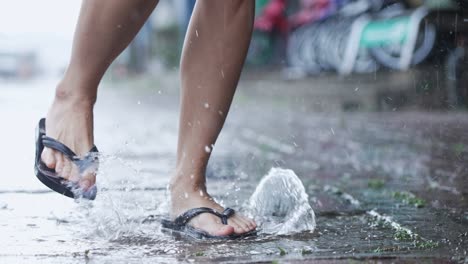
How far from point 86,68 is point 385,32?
5.68 meters

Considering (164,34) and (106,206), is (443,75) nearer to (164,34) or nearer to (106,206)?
(106,206)

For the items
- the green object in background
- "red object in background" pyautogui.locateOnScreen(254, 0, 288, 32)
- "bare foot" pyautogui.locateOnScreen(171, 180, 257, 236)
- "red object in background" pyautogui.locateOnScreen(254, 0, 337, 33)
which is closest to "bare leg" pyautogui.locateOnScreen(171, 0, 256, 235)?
"bare foot" pyautogui.locateOnScreen(171, 180, 257, 236)

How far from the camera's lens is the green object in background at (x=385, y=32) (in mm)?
7262

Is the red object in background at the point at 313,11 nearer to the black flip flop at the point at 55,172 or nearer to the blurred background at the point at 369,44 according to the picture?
the blurred background at the point at 369,44

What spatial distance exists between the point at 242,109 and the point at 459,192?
222 inches

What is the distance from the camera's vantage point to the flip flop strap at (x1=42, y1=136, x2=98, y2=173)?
231cm

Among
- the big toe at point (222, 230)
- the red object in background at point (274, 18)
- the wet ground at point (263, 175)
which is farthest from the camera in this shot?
the red object in background at point (274, 18)

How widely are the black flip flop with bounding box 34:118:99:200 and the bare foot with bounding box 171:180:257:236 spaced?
228 millimetres

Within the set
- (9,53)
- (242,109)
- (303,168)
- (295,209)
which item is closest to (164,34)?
(9,53)

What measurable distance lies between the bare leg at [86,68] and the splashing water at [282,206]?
0.50 m

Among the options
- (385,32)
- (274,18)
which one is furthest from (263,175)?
(274,18)

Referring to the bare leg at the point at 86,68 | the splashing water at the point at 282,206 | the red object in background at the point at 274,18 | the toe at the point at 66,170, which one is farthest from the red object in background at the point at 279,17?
the toe at the point at 66,170

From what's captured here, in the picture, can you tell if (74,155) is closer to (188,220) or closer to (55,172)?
(55,172)

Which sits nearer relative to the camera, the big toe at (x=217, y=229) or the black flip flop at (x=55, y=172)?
the big toe at (x=217, y=229)
